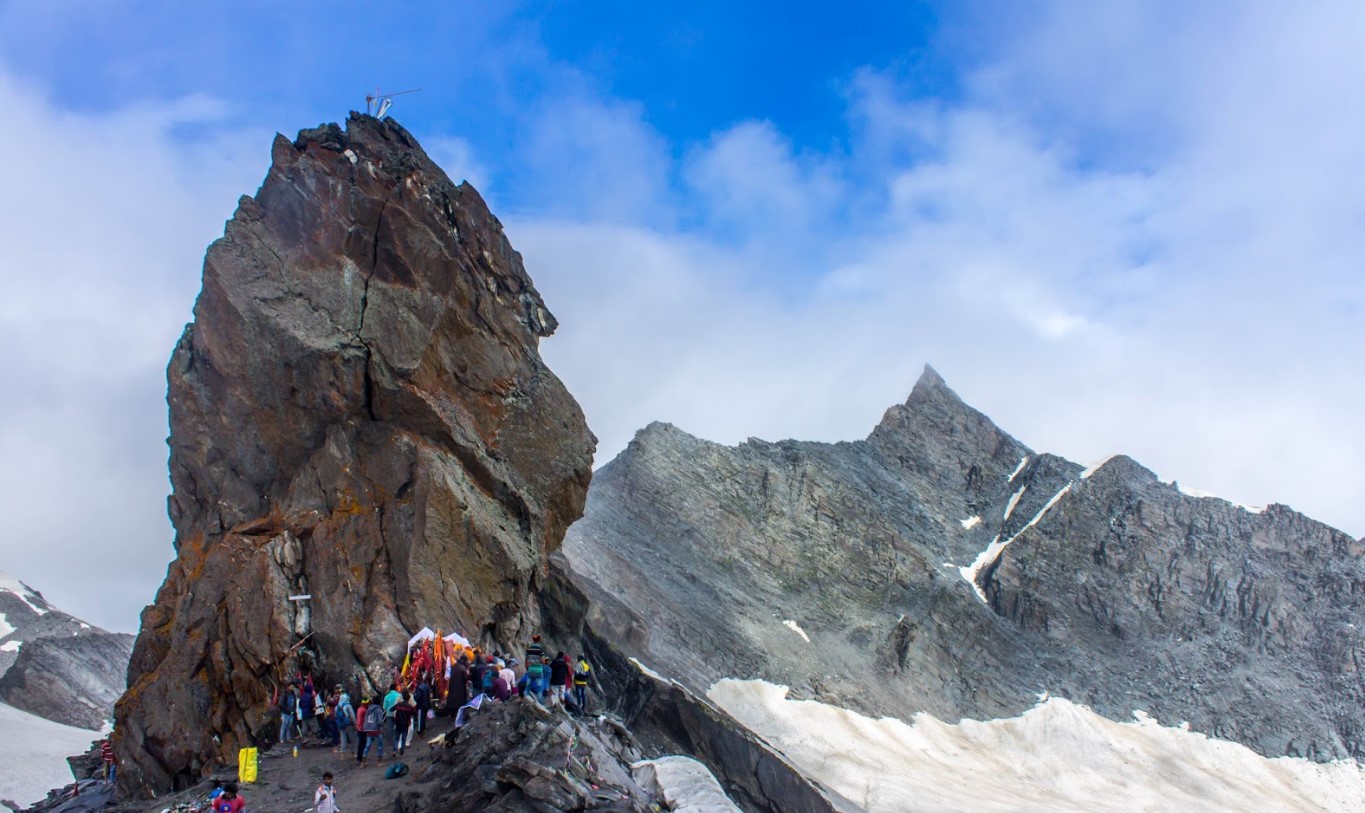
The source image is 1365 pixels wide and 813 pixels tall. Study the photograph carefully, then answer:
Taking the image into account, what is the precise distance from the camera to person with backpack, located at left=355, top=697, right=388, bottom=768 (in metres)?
20.2

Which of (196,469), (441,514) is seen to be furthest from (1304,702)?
(196,469)

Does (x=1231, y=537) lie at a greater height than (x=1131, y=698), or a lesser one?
greater

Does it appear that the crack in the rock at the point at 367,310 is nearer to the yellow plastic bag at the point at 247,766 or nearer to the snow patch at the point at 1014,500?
the yellow plastic bag at the point at 247,766

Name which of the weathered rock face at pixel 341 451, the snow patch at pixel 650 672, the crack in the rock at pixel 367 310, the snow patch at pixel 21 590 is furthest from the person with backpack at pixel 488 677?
the snow patch at pixel 21 590

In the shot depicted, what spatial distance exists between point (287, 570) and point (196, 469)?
21.7 feet

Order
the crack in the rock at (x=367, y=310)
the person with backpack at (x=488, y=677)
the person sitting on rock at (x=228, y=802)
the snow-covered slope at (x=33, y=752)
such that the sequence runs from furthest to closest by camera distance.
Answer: the snow-covered slope at (x=33, y=752) < the crack in the rock at (x=367, y=310) < the person with backpack at (x=488, y=677) < the person sitting on rock at (x=228, y=802)

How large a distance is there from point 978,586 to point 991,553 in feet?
15.0

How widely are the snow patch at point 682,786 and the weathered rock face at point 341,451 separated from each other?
757 cm

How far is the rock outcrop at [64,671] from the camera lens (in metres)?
80.9

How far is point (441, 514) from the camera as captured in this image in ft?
92.3

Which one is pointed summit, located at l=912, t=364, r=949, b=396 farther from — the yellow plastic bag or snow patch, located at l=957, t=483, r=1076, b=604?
the yellow plastic bag

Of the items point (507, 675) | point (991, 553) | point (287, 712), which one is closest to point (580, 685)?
point (507, 675)

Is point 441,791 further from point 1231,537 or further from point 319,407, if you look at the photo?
point 1231,537

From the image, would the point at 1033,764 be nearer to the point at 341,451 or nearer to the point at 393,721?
the point at 341,451
